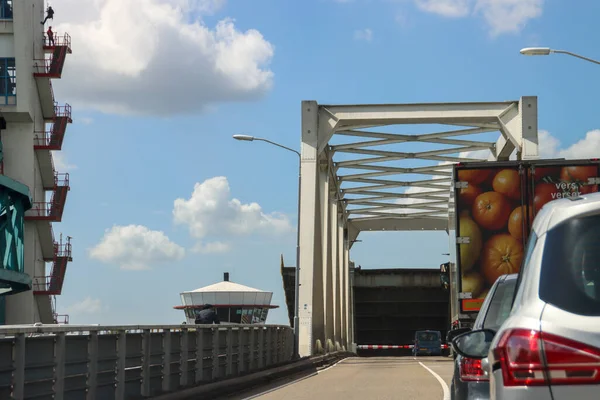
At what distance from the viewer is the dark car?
296 inches

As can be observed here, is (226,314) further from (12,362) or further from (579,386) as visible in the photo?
A: (579,386)

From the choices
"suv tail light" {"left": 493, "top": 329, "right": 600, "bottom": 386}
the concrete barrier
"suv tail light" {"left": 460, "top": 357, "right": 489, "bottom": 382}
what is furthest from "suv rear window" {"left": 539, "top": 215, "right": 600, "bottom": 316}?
the concrete barrier

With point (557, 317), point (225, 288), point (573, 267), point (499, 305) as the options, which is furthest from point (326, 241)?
point (225, 288)

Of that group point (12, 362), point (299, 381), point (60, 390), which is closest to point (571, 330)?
point (12, 362)

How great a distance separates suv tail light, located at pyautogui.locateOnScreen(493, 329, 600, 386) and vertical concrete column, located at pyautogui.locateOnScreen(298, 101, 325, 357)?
33668mm

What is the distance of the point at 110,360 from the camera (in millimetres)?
13836

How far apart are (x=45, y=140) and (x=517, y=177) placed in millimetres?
46472

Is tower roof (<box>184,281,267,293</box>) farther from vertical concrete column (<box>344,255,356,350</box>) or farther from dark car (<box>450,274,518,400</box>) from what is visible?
dark car (<box>450,274,518,400</box>)

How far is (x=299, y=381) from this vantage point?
24094 mm

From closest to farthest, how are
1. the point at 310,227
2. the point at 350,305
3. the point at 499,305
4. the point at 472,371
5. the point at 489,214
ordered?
the point at 472,371, the point at 499,305, the point at 489,214, the point at 310,227, the point at 350,305

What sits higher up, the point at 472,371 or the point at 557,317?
the point at 557,317

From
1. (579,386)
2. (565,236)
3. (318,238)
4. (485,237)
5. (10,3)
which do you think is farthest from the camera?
(10,3)

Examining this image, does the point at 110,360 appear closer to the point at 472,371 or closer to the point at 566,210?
the point at 472,371

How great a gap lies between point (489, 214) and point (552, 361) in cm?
1725
